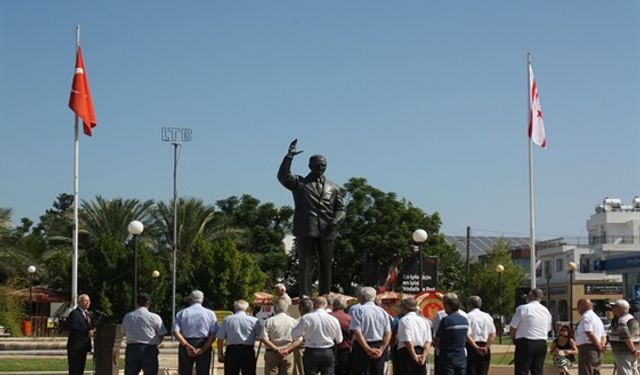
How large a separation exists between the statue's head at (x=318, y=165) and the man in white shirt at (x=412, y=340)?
460cm

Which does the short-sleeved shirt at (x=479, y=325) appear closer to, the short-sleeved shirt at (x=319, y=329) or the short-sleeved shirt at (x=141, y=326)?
the short-sleeved shirt at (x=319, y=329)

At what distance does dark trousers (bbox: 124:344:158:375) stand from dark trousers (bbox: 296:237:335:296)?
11.3 feet

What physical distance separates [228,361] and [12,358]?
52.2ft

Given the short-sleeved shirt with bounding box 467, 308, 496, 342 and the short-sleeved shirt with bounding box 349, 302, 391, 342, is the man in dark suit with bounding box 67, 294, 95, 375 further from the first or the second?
the short-sleeved shirt with bounding box 467, 308, 496, 342

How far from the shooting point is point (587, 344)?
15734mm

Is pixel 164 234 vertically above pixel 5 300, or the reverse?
pixel 164 234

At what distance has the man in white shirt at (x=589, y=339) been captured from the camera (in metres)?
15.5


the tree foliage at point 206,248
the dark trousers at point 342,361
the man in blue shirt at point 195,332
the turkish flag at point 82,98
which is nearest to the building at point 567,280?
the tree foliage at point 206,248

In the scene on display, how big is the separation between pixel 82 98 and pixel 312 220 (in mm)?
15175

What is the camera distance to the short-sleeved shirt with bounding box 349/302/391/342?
525 inches

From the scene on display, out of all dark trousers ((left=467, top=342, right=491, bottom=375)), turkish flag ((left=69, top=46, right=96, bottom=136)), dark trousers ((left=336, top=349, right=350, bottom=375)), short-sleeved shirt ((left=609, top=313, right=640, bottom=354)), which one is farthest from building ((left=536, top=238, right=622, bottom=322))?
dark trousers ((left=336, top=349, right=350, bottom=375))

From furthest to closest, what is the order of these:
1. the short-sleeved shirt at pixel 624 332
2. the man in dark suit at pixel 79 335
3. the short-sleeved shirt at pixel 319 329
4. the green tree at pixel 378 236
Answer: the green tree at pixel 378 236
the man in dark suit at pixel 79 335
the short-sleeved shirt at pixel 624 332
the short-sleeved shirt at pixel 319 329

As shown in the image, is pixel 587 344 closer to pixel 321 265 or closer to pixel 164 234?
pixel 321 265

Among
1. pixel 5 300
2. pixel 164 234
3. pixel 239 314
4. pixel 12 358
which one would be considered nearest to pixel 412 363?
pixel 239 314
